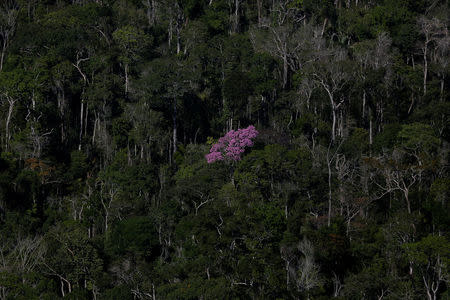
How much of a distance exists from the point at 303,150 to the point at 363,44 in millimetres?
16492

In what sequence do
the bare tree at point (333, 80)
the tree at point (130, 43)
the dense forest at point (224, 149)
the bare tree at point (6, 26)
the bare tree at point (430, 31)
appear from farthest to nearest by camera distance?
the bare tree at point (6, 26)
the tree at point (130, 43)
the bare tree at point (430, 31)
the bare tree at point (333, 80)
the dense forest at point (224, 149)

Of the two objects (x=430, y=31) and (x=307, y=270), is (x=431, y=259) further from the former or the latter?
(x=430, y=31)

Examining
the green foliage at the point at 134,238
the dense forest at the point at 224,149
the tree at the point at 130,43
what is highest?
the tree at the point at 130,43

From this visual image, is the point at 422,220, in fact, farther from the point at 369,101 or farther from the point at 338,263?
the point at 369,101

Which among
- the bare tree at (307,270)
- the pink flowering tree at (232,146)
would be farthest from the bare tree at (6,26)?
the bare tree at (307,270)

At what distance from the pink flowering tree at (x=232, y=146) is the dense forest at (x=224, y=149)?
151mm

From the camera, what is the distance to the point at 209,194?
204 ft

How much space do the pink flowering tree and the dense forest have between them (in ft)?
0.49

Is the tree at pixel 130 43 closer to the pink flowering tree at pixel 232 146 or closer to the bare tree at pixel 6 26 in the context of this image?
the bare tree at pixel 6 26

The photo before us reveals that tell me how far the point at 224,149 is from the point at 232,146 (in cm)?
90

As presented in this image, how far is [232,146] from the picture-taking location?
64.0 metres

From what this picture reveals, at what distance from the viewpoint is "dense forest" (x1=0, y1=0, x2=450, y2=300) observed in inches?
2071

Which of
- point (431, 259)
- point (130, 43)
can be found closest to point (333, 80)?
point (431, 259)

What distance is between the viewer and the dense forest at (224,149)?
→ 52594 millimetres
